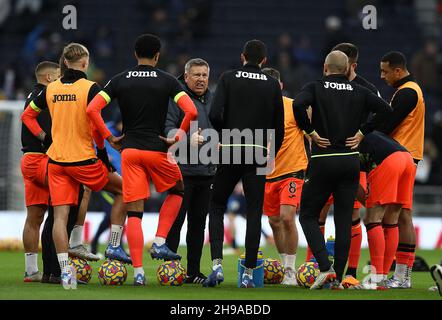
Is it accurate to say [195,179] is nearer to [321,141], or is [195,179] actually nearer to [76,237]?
[76,237]

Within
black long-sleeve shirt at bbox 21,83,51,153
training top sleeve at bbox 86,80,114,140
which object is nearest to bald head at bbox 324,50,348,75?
training top sleeve at bbox 86,80,114,140

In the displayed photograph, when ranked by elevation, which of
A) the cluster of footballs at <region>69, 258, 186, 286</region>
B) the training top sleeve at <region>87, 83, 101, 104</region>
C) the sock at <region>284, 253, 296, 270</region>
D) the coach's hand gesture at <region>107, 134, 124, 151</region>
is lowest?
the cluster of footballs at <region>69, 258, 186, 286</region>

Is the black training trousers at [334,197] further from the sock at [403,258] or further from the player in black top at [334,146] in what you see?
the sock at [403,258]

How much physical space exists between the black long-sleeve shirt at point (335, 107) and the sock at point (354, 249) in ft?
4.01

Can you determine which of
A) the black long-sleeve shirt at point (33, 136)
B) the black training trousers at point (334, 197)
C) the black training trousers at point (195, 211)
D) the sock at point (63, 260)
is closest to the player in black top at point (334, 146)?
the black training trousers at point (334, 197)

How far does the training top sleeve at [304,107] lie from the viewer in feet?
36.4

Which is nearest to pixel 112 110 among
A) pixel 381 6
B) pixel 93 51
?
pixel 93 51

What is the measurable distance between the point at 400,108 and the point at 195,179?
252 cm

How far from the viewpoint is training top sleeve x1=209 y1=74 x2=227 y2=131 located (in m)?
11.2

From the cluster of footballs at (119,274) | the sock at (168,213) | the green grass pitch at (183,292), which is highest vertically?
the sock at (168,213)

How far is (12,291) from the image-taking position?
1073 cm

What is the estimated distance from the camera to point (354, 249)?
39.0ft

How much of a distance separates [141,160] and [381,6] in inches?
716

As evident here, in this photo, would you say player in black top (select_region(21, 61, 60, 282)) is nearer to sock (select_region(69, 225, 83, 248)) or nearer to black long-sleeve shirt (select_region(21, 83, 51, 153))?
black long-sleeve shirt (select_region(21, 83, 51, 153))
